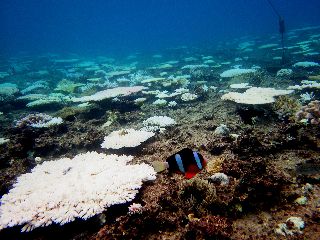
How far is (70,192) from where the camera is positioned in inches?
151

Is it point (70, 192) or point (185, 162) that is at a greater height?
point (185, 162)

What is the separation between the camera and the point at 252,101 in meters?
8.05

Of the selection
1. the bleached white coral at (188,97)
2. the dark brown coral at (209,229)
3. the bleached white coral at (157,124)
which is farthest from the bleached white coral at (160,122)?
the dark brown coral at (209,229)

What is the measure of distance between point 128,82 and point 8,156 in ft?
37.6

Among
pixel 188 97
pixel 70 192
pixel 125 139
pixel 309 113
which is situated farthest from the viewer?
pixel 188 97

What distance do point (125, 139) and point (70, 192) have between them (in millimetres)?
2826

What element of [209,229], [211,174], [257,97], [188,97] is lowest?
[188,97]

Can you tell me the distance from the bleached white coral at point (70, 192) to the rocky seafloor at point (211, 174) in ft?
0.66

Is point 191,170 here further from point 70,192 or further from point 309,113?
point 309,113

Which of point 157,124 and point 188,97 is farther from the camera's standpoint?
point 188,97

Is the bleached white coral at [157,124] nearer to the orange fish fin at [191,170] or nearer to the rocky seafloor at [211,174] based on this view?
the rocky seafloor at [211,174]

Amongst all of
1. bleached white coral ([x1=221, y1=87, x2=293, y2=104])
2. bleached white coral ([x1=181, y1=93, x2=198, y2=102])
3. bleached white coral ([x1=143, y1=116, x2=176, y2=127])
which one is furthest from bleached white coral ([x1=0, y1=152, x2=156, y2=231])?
bleached white coral ([x1=181, y1=93, x2=198, y2=102])

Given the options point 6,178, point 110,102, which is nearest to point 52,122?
point 110,102

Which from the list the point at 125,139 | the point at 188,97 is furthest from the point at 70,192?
the point at 188,97
